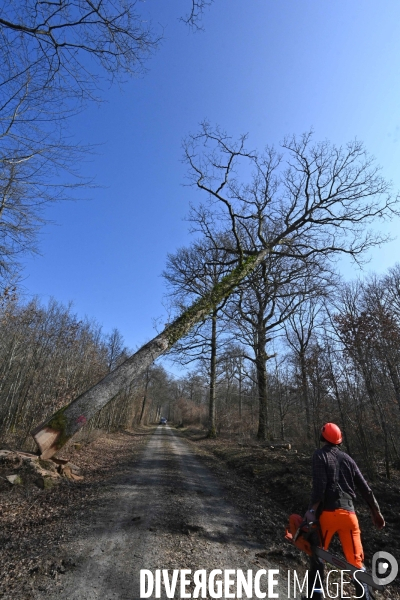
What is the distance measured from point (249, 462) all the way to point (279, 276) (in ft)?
23.3

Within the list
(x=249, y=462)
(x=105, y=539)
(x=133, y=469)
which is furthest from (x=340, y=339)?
(x=105, y=539)

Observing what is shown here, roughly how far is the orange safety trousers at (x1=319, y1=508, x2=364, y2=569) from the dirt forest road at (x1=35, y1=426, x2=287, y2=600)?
97cm

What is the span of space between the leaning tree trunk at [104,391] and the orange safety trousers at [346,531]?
3.55 meters

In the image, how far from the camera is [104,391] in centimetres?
513

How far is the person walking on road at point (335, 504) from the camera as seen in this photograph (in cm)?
292

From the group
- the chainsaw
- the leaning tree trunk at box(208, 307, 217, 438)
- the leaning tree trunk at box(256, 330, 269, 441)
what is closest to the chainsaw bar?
the chainsaw

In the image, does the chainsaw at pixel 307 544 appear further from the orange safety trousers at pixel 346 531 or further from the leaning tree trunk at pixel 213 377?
the leaning tree trunk at pixel 213 377

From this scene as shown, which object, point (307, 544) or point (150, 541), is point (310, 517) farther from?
point (150, 541)

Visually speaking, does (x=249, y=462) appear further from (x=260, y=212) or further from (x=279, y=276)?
(x=260, y=212)

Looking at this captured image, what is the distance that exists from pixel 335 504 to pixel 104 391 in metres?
3.76

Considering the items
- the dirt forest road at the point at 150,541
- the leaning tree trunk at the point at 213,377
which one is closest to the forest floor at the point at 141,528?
the dirt forest road at the point at 150,541

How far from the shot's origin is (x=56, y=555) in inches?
143

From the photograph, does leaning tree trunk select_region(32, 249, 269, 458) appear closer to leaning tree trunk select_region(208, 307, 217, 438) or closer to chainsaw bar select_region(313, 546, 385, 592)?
chainsaw bar select_region(313, 546, 385, 592)

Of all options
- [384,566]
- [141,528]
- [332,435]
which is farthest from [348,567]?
[141,528]
